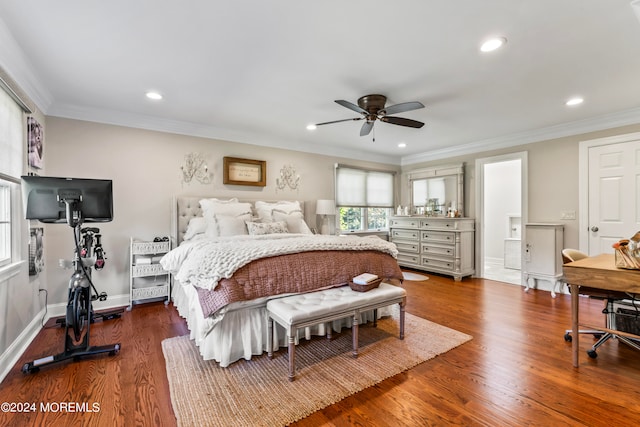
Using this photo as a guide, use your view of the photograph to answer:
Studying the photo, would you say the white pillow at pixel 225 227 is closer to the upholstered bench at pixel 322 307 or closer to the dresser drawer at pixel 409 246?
the upholstered bench at pixel 322 307

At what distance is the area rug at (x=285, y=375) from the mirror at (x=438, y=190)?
11.0 feet

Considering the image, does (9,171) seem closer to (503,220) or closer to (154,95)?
(154,95)

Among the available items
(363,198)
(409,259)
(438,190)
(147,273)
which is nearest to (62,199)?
(147,273)

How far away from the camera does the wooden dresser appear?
510 cm

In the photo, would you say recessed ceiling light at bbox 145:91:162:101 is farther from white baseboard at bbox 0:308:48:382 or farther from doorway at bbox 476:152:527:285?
doorway at bbox 476:152:527:285

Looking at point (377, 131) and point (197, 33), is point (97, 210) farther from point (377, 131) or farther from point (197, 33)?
point (377, 131)

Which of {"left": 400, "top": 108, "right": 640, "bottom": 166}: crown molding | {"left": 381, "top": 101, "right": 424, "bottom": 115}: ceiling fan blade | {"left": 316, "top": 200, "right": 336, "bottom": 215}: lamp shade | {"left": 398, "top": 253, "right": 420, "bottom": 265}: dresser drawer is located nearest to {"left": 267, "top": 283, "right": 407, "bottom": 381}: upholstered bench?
{"left": 381, "top": 101, "right": 424, "bottom": 115}: ceiling fan blade

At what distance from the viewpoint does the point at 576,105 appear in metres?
3.47

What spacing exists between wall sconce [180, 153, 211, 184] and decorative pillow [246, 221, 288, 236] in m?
1.11

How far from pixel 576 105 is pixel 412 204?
129 inches

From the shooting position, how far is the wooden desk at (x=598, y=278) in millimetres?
1877

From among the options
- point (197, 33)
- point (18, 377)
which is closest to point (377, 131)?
point (197, 33)

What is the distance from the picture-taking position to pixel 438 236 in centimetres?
536

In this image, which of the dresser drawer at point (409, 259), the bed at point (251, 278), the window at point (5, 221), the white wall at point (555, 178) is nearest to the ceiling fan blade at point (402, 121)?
the bed at point (251, 278)
